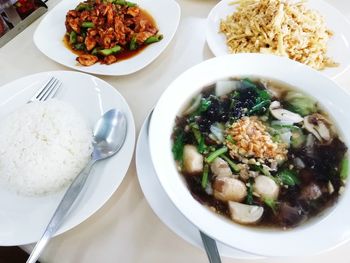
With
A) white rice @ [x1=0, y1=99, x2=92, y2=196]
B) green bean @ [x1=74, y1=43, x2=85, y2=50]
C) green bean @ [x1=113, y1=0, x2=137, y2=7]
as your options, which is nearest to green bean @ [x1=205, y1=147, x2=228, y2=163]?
white rice @ [x1=0, y1=99, x2=92, y2=196]

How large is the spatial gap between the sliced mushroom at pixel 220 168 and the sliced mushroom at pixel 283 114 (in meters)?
0.25

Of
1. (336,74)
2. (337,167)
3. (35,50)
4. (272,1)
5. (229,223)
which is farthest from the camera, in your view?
(35,50)

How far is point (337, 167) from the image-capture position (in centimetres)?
90

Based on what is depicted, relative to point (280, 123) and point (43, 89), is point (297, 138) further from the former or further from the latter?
point (43, 89)

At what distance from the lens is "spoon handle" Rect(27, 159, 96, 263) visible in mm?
869

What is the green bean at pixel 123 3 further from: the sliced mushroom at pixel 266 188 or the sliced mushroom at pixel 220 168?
the sliced mushroom at pixel 266 188

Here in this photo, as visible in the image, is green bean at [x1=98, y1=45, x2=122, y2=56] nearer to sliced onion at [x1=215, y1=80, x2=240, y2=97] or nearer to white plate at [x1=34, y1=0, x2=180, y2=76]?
white plate at [x1=34, y1=0, x2=180, y2=76]

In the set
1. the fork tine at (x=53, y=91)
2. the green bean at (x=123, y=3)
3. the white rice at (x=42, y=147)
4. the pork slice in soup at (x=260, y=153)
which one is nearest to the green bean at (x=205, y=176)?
the pork slice in soup at (x=260, y=153)

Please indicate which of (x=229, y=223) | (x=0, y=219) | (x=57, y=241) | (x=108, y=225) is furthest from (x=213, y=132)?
(x=0, y=219)

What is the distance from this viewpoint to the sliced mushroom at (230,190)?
0.87 metres

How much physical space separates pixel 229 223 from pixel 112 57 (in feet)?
3.24

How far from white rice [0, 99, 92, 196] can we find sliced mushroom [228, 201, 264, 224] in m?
0.55

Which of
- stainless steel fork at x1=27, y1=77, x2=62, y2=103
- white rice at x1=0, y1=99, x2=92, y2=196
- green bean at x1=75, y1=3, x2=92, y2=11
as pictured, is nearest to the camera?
white rice at x1=0, y1=99, x2=92, y2=196

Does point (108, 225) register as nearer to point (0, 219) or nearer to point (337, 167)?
point (0, 219)
